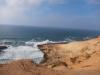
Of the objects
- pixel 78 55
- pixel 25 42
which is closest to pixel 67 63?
pixel 78 55

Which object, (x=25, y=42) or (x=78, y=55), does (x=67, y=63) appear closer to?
(x=78, y=55)

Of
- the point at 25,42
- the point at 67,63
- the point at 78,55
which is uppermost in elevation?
the point at 78,55

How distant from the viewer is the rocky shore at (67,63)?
495 inches

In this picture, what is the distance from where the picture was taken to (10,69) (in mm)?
12305

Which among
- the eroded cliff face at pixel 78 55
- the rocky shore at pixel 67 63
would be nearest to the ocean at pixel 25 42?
the rocky shore at pixel 67 63

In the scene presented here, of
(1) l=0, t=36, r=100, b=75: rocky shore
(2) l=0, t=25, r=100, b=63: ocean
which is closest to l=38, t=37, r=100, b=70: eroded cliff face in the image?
(1) l=0, t=36, r=100, b=75: rocky shore

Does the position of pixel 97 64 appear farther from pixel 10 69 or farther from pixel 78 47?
pixel 10 69

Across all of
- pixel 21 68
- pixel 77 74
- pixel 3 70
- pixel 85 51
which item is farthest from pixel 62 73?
pixel 85 51

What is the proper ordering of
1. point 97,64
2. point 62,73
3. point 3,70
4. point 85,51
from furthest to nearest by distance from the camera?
point 85,51
point 97,64
point 62,73
point 3,70

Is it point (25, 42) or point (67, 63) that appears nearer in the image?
point (67, 63)

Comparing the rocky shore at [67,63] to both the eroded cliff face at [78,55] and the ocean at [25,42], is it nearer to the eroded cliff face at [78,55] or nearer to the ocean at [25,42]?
the eroded cliff face at [78,55]

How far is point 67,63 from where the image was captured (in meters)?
22.3

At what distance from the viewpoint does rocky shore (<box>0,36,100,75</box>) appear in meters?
12.6

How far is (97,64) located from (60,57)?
7.81 meters
